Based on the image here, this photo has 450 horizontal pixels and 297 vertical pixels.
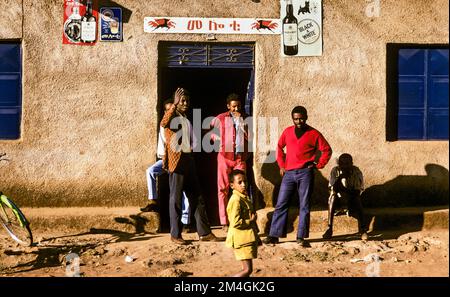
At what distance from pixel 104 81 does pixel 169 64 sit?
90 centimetres

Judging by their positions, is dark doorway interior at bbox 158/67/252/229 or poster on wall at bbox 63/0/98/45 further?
dark doorway interior at bbox 158/67/252/229

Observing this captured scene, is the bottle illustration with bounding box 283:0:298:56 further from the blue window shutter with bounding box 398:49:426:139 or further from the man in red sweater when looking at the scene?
the blue window shutter with bounding box 398:49:426:139

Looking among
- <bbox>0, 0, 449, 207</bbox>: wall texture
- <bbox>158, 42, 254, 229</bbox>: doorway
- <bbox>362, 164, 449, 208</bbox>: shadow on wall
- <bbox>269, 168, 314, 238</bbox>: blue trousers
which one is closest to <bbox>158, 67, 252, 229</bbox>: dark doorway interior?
<bbox>158, 42, 254, 229</bbox>: doorway

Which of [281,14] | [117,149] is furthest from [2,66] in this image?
[281,14]

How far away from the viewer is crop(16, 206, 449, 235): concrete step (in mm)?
7926

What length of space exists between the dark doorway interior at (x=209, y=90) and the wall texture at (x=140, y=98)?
121cm

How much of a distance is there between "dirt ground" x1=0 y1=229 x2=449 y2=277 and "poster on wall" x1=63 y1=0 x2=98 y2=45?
2.61m

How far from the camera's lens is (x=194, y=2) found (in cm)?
831

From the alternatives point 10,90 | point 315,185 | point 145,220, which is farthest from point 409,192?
point 10,90

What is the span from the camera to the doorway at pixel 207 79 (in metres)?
8.44

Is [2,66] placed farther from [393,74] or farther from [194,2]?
[393,74]

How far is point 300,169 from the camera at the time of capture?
727 cm

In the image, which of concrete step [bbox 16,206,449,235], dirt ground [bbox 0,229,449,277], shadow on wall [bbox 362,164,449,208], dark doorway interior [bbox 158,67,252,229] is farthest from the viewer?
dark doorway interior [bbox 158,67,252,229]

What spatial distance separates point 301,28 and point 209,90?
3.26 metres
